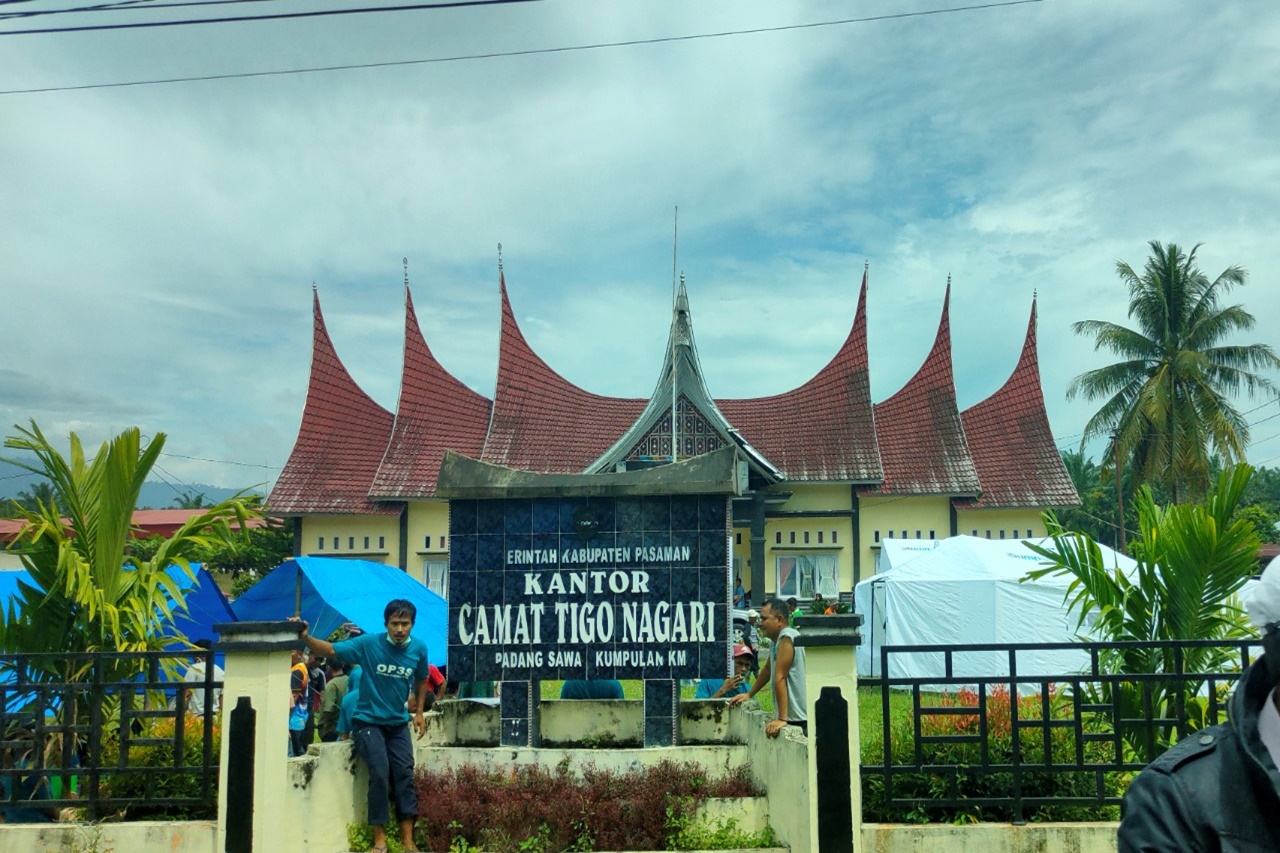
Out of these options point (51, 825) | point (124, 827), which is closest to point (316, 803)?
point (124, 827)

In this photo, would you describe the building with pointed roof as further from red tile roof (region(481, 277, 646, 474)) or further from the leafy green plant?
the leafy green plant

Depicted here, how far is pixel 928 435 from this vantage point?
28.8 metres

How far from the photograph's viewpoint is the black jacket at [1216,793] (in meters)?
1.61

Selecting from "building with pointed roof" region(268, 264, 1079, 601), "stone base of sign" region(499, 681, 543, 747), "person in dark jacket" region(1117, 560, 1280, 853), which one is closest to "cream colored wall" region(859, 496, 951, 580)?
"building with pointed roof" region(268, 264, 1079, 601)

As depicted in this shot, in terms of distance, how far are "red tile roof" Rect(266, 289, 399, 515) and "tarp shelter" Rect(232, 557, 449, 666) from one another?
1322 centimetres

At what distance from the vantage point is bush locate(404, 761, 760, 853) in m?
6.28

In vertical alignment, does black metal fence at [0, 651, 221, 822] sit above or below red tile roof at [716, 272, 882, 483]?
below

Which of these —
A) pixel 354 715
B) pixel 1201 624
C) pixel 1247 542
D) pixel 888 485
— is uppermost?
pixel 888 485

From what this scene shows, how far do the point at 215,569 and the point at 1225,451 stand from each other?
29470mm

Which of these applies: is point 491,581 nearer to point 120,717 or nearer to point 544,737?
point 544,737

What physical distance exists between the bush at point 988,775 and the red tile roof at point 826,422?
827 inches

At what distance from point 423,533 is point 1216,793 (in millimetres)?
27642

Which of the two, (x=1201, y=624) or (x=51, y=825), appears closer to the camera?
(x=51, y=825)

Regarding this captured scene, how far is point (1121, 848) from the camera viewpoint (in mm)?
1686
